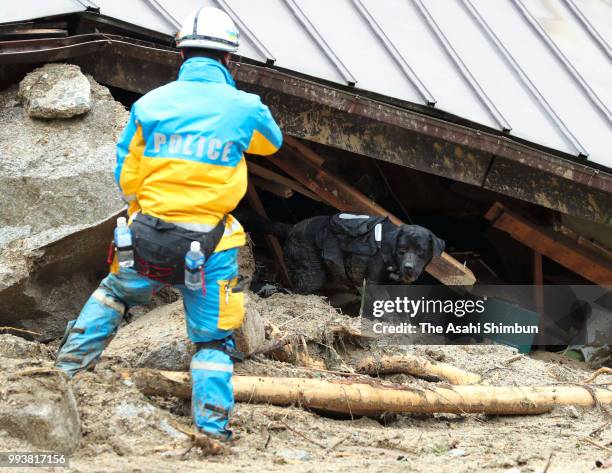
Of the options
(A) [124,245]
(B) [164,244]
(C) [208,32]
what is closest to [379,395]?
(B) [164,244]

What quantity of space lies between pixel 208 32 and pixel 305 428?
2137mm

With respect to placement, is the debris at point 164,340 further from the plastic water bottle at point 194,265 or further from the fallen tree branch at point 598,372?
the fallen tree branch at point 598,372

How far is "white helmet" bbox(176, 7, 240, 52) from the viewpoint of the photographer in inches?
199

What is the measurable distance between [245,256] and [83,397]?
3266 millimetres

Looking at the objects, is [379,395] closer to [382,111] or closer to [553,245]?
[382,111]

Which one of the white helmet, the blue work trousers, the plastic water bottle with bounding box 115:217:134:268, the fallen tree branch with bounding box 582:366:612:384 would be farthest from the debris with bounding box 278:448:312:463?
the fallen tree branch with bounding box 582:366:612:384

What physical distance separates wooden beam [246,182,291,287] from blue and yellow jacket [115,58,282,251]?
3.79 metres

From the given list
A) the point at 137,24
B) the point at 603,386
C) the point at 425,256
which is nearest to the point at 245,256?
the point at 425,256

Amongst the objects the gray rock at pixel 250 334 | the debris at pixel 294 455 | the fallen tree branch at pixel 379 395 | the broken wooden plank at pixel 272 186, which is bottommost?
the debris at pixel 294 455

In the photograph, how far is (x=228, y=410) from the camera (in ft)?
16.0

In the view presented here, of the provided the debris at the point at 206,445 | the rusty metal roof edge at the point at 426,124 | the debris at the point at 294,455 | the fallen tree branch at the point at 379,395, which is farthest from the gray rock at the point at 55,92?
the debris at the point at 294,455

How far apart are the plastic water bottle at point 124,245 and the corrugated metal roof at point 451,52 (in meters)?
2.37

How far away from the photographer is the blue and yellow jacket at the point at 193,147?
15.9ft

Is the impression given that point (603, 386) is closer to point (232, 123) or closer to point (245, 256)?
point (245, 256)
